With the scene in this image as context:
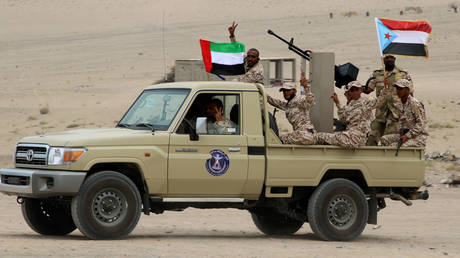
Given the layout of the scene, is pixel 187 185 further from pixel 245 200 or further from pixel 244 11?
pixel 244 11

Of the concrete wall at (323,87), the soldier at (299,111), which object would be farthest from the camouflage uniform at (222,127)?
the concrete wall at (323,87)

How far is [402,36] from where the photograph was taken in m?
13.4

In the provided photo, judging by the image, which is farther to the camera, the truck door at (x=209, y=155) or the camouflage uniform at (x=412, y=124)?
the camouflage uniform at (x=412, y=124)

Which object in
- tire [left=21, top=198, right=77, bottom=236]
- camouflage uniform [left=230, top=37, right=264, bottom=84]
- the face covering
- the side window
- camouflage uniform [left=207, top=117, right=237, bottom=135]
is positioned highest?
the face covering

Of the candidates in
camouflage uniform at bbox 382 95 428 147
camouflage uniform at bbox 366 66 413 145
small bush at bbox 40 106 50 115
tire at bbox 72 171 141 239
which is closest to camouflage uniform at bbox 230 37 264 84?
camouflage uniform at bbox 366 66 413 145

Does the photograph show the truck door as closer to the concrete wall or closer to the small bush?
the concrete wall

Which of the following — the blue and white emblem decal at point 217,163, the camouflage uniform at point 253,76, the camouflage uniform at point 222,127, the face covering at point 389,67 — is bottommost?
the blue and white emblem decal at point 217,163

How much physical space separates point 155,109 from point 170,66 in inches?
1595

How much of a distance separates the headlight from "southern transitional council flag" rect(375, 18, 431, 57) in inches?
198

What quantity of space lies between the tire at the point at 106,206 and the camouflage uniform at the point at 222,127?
1199 mm

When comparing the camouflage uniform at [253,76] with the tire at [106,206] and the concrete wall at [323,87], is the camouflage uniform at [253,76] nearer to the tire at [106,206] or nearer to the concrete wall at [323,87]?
the concrete wall at [323,87]

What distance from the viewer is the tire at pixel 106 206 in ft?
34.4

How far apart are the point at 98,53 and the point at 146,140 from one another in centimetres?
4994

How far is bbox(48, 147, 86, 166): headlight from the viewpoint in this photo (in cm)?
1034
